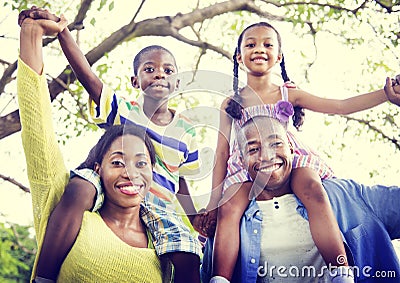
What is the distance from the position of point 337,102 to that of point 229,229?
0.76m

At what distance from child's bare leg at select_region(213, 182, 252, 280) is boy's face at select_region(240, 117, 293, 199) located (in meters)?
0.07

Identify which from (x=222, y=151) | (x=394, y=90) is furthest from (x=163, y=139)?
(x=394, y=90)

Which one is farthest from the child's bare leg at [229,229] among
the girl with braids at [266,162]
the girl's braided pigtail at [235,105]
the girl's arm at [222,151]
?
the girl's braided pigtail at [235,105]

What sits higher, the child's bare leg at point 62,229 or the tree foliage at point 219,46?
the tree foliage at point 219,46

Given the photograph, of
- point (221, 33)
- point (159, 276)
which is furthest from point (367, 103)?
point (221, 33)

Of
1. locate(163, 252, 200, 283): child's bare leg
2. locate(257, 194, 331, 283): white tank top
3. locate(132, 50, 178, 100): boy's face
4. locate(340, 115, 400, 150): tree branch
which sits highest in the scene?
locate(340, 115, 400, 150): tree branch

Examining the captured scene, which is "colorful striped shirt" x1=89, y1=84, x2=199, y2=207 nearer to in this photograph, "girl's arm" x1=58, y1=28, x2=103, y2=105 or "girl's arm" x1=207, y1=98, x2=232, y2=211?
"girl's arm" x1=58, y1=28, x2=103, y2=105

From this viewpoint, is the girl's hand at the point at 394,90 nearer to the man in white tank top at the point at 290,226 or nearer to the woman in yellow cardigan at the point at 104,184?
the man in white tank top at the point at 290,226

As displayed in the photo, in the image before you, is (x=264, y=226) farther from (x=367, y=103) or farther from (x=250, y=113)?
(x=367, y=103)

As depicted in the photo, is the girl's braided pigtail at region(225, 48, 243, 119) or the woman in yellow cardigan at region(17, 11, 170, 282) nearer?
the woman in yellow cardigan at region(17, 11, 170, 282)

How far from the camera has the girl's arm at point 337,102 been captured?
2504 millimetres

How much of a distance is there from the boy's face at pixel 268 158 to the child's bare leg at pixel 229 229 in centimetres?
7

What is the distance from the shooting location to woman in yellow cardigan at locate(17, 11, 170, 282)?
2.07m

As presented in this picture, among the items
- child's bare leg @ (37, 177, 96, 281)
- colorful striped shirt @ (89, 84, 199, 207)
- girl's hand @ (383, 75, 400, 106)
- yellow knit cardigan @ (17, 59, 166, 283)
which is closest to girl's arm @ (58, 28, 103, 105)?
colorful striped shirt @ (89, 84, 199, 207)
